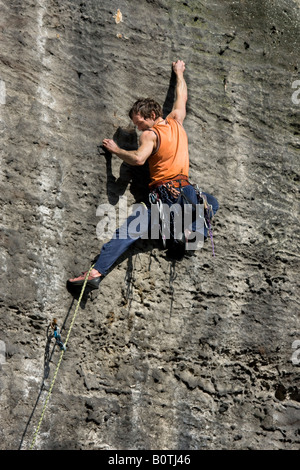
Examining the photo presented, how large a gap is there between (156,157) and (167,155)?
10 cm

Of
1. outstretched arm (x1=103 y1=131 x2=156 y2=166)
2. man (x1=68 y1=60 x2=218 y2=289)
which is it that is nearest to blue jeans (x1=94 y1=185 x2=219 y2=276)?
man (x1=68 y1=60 x2=218 y2=289)

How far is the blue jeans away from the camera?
19.5 feet

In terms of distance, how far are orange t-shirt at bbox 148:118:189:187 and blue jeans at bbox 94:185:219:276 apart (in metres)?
0.20

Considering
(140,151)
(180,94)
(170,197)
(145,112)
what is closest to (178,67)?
(180,94)

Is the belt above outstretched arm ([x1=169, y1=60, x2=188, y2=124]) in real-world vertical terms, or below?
below

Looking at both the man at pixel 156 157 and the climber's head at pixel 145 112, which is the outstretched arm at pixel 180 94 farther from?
the climber's head at pixel 145 112

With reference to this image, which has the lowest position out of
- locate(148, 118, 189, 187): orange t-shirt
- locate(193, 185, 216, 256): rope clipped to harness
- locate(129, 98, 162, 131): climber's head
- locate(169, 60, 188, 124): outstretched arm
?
locate(193, 185, 216, 256): rope clipped to harness

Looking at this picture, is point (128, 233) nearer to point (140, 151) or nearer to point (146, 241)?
point (146, 241)

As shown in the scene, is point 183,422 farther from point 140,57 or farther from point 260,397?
point 140,57

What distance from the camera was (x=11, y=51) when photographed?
6.14 m

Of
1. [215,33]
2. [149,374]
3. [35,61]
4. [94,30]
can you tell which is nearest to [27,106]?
[35,61]

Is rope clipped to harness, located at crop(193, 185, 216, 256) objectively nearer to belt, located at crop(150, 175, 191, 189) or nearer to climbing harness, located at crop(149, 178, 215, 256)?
climbing harness, located at crop(149, 178, 215, 256)

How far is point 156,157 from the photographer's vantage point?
244 inches

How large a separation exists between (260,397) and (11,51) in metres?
3.99
